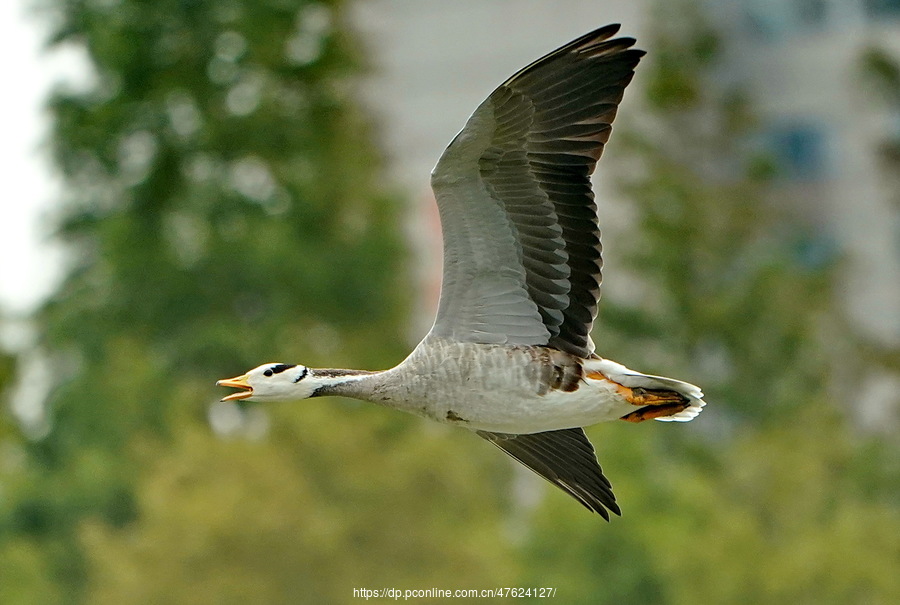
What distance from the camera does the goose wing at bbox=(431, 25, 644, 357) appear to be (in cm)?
1079

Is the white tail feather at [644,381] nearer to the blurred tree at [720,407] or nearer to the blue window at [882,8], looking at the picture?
the blurred tree at [720,407]

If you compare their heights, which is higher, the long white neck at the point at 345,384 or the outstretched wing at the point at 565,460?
the long white neck at the point at 345,384

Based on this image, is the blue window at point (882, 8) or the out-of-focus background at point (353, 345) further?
the blue window at point (882, 8)

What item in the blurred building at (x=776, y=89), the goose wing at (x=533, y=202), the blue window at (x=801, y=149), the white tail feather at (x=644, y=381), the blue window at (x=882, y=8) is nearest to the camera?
the goose wing at (x=533, y=202)

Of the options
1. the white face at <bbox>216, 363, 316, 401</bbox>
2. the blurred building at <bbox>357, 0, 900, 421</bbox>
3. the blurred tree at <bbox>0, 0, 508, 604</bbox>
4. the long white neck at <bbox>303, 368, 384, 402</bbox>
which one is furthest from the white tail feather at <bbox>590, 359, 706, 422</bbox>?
the blurred building at <bbox>357, 0, 900, 421</bbox>

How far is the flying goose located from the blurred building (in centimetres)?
3570

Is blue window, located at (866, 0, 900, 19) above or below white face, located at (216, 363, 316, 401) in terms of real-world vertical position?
above

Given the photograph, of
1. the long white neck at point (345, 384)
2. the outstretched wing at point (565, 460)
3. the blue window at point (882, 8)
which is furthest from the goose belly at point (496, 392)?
the blue window at point (882, 8)

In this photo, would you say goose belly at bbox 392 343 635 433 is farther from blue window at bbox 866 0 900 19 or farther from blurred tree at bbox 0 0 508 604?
blue window at bbox 866 0 900 19

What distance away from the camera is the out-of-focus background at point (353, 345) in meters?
26.5

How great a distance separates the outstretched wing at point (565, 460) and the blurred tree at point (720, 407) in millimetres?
14010

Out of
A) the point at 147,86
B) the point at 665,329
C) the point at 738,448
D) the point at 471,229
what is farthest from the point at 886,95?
the point at 471,229

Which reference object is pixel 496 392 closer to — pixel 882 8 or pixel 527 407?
pixel 527 407

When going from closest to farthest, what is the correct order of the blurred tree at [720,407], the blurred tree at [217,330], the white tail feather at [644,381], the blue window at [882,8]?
the white tail feather at [644,381], the blurred tree at [720,407], the blurred tree at [217,330], the blue window at [882,8]
